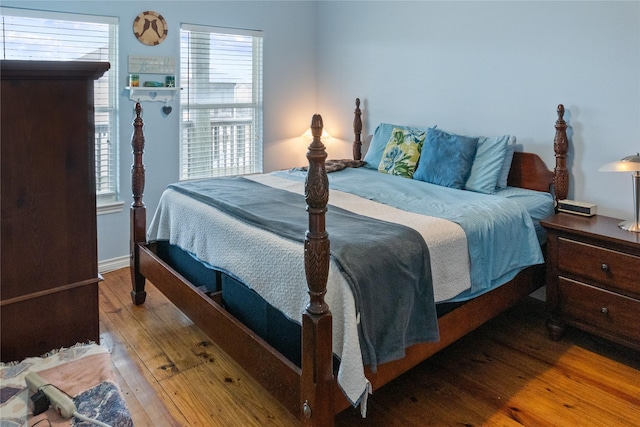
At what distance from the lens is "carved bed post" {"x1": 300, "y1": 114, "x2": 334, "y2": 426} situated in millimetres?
1611

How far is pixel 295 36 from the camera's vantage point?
4633 millimetres

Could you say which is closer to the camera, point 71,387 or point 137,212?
point 71,387

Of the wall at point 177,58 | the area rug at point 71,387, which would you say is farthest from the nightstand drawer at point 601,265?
the wall at point 177,58

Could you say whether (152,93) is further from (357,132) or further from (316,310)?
(316,310)

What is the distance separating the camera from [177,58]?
12.9 feet

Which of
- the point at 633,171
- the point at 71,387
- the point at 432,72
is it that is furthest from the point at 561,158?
the point at 71,387

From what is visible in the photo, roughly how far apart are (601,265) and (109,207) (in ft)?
10.9

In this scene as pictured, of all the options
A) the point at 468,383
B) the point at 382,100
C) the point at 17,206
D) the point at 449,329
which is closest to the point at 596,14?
the point at 382,100

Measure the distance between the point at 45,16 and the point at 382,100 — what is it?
2562 millimetres

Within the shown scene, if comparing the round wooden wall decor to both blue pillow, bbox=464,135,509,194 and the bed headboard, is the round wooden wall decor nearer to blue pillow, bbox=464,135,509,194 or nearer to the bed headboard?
blue pillow, bbox=464,135,509,194

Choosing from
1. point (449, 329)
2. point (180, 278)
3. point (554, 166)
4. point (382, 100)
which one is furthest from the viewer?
point (382, 100)

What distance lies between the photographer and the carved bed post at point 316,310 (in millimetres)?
1611

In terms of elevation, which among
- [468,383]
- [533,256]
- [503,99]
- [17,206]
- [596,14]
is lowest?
[468,383]

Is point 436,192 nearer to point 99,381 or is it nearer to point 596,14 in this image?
point 596,14
